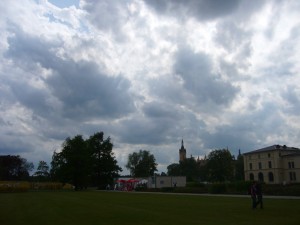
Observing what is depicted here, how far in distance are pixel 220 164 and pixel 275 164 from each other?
57.9 feet

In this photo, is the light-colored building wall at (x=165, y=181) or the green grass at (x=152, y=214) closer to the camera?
the green grass at (x=152, y=214)

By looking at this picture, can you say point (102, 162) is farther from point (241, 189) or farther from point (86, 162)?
point (241, 189)

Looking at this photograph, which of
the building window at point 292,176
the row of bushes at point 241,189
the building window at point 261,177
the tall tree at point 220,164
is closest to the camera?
the row of bushes at point 241,189

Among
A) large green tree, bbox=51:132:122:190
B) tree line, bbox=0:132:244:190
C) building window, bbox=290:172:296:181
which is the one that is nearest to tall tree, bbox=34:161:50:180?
tree line, bbox=0:132:244:190

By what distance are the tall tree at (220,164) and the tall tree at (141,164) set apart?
39.8m

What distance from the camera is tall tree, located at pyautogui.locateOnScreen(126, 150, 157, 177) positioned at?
150m

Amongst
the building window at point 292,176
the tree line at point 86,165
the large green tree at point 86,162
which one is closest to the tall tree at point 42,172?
the tree line at point 86,165

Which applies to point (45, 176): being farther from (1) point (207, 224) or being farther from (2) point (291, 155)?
(1) point (207, 224)

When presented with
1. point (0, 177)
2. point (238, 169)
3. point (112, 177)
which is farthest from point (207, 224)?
point (238, 169)

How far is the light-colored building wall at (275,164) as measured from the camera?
101m

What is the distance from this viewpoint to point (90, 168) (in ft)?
301

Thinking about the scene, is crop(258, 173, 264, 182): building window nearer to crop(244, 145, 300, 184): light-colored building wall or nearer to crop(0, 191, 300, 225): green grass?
crop(244, 145, 300, 184): light-colored building wall

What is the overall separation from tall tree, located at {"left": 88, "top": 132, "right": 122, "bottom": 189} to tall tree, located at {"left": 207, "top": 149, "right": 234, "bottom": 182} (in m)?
32.6

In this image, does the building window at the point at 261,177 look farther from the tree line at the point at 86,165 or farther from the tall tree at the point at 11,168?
the tall tree at the point at 11,168
